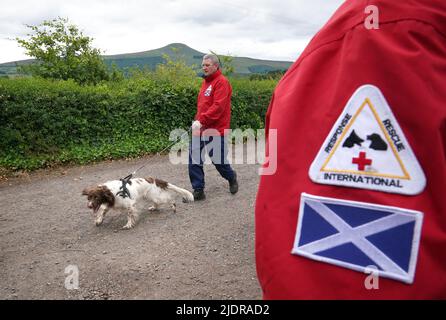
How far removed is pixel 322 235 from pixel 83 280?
156 inches

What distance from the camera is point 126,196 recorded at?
19.8 feet

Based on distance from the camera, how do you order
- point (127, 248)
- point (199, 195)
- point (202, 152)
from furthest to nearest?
point (199, 195)
point (202, 152)
point (127, 248)

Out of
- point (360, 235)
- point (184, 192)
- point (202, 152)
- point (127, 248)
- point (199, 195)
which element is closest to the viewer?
point (360, 235)

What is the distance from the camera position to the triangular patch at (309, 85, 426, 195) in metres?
0.88

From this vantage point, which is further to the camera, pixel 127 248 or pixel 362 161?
pixel 127 248

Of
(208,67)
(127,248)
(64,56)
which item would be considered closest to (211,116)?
(208,67)

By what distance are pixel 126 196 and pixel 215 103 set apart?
6.87 ft

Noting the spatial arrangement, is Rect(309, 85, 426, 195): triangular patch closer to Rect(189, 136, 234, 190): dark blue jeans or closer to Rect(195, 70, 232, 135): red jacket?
Rect(195, 70, 232, 135): red jacket

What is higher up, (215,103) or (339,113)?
(215,103)

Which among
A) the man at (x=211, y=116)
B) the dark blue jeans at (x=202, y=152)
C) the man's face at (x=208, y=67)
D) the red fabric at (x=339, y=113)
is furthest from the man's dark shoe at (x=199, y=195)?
the red fabric at (x=339, y=113)

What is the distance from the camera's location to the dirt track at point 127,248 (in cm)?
405

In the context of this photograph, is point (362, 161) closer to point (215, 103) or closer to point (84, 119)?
point (215, 103)

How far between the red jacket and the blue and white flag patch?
213 inches

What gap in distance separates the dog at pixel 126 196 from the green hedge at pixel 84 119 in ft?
14.2
